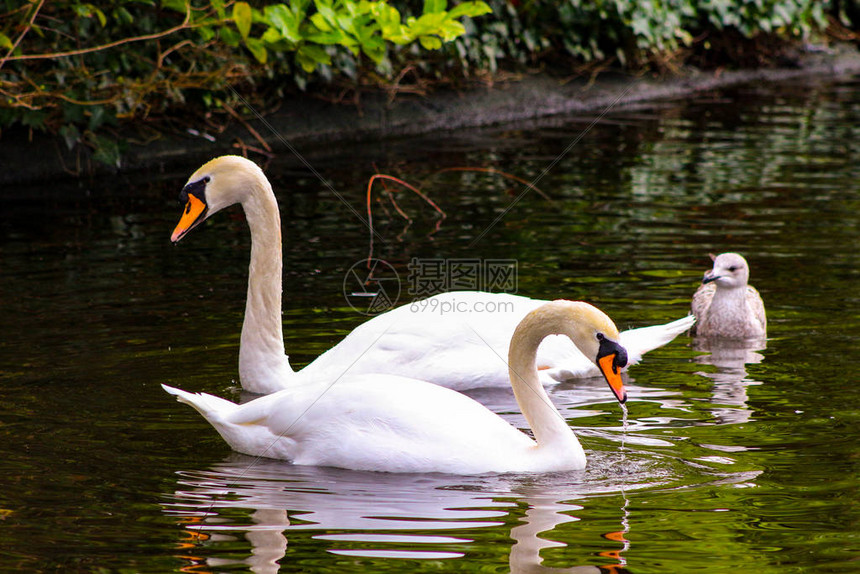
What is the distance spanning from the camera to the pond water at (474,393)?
165 inches

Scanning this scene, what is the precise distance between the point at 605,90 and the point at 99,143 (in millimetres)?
7324

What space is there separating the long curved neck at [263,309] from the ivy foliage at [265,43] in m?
2.75

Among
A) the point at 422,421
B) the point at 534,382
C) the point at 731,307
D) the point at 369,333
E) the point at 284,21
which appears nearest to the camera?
the point at 422,421

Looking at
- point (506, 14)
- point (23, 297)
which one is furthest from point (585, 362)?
point (506, 14)

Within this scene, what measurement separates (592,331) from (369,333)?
1.61m

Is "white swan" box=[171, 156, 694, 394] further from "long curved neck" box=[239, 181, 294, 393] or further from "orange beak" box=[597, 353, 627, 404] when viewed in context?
"orange beak" box=[597, 353, 627, 404]

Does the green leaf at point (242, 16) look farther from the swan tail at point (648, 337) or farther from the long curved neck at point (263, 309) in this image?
the swan tail at point (648, 337)

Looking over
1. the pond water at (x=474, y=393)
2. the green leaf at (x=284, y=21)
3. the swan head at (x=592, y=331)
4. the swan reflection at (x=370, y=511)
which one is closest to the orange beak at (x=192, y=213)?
the pond water at (x=474, y=393)

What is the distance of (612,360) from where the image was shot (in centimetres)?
481

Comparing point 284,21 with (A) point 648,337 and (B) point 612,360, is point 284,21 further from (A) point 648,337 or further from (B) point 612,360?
(B) point 612,360

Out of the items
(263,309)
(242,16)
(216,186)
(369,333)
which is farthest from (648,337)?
(242,16)

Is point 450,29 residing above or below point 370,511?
above

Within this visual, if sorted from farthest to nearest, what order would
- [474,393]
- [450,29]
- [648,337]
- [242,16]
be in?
[450,29] < [242,16] < [648,337] < [474,393]

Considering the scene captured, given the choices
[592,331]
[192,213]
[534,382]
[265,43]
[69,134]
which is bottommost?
[534,382]
